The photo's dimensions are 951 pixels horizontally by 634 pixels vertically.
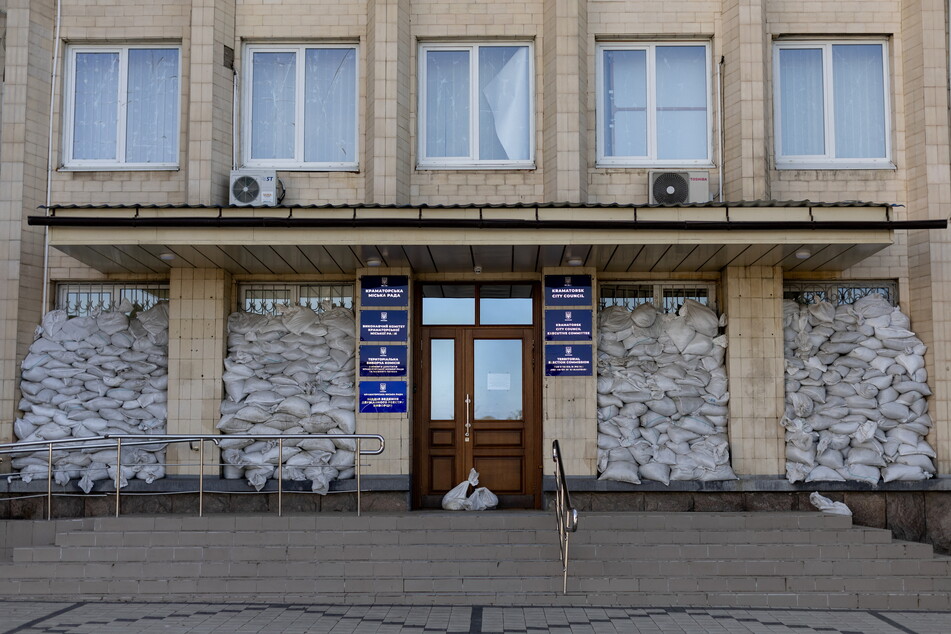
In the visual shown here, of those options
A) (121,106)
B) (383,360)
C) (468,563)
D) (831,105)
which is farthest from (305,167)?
(831,105)

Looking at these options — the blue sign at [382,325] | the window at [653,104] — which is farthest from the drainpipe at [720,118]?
the blue sign at [382,325]

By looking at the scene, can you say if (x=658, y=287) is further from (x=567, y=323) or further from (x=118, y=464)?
(x=118, y=464)

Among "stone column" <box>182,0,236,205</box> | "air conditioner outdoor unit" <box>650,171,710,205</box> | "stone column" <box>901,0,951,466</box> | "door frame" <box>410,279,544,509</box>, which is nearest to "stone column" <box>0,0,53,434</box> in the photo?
"stone column" <box>182,0,236,205</box>

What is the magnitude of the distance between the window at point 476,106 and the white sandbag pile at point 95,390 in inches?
166

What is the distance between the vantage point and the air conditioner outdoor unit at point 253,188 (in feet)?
40.3

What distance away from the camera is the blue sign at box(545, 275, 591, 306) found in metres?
12.3

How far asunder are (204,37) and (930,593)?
10.6m

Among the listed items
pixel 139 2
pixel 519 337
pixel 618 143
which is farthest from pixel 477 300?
pixel 139 2

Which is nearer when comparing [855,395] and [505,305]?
[855,395]

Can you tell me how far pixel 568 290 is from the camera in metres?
12.3

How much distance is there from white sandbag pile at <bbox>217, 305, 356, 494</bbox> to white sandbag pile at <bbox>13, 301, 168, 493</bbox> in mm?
924

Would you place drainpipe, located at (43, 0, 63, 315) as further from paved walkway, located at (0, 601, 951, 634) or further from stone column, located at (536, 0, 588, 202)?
stone column, located at (536, 0, 588, 202)

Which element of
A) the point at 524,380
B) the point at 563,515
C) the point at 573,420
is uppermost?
the point at 524,380

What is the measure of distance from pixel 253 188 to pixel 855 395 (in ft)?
26.0
